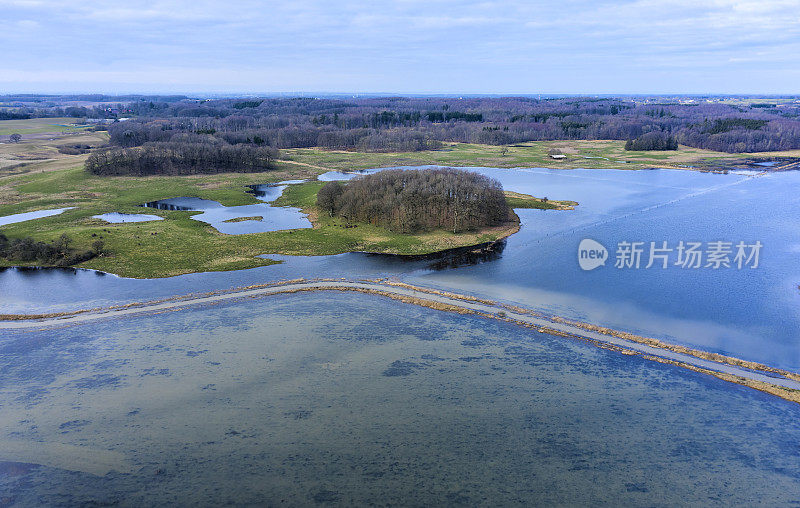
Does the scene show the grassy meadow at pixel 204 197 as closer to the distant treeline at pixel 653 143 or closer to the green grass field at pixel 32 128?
the distant treeline at pixel 653 143

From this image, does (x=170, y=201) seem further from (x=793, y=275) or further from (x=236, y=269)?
(x=793, y=275)

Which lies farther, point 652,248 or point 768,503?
point 652,248

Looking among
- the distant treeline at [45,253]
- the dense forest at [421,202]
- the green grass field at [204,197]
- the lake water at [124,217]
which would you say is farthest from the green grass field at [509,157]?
the distant treeline at [45,253]

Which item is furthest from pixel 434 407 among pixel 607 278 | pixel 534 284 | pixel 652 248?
pixel 652 248

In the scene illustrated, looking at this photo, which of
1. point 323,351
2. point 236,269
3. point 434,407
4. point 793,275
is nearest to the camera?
point 434,407

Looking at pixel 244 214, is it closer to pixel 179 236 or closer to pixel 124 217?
pixel 179 236

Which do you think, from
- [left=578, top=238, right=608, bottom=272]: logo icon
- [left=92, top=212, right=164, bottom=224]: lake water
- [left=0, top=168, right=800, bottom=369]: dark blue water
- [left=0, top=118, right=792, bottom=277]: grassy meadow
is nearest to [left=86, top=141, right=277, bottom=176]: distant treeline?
[left=0, top=118, right=792, bottom=277]: grassy meadow

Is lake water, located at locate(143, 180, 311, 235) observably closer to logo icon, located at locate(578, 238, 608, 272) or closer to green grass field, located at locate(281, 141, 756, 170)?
logo icon, located at locate(578, 238, 608, 272)
